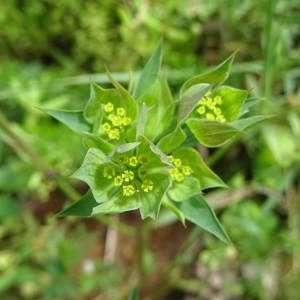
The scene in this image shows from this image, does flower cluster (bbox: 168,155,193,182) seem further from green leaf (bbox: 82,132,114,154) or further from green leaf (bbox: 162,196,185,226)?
green leaf (bbox: 82,132,114,154)

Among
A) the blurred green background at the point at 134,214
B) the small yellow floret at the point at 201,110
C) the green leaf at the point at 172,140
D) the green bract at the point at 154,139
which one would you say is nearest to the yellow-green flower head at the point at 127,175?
the green bract at the point at 154,139

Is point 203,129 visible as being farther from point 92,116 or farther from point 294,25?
point 294,25

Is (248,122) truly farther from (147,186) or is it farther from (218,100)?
(147,186)

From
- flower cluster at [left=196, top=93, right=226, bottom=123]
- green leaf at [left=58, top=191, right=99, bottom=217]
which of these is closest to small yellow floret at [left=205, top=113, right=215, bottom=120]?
flower cluster at [left=196, top=93, right=226, bottom=123]

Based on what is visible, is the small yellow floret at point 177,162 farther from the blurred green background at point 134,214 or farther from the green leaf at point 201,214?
the blurred green background at point 134,214

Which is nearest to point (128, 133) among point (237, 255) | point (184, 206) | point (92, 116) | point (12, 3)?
point (92, 116)

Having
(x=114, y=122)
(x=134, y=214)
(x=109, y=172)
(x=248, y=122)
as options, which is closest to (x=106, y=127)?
(x=114, y=122)

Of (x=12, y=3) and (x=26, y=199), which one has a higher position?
(x=12, y=3)
